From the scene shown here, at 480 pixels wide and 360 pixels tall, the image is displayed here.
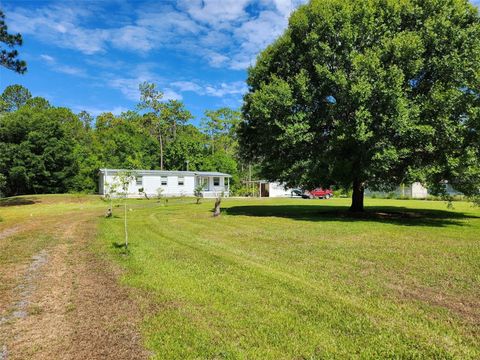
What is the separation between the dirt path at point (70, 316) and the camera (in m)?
3.42

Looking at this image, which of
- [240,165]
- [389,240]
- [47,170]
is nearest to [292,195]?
[240,165]

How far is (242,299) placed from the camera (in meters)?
4.76

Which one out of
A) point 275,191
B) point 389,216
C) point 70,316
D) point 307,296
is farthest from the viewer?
point 275,191

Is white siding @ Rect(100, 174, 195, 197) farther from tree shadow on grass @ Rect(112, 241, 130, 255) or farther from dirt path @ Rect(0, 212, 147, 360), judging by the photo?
dirt path @ Rect(0, 212, 147, 360)

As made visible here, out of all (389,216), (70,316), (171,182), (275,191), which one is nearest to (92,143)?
(171,182)

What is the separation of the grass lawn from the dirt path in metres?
0.28

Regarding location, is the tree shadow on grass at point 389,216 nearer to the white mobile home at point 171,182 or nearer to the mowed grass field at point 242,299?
the mowed grass field at point 242,299

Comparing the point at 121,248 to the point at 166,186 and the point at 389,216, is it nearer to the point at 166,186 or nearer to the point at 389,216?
the point at 389,216

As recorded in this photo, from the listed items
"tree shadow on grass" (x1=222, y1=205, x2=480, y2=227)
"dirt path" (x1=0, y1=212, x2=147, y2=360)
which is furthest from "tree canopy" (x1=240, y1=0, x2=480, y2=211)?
"dirt path" (x1=0, y1=212, x2=147, y2=360)

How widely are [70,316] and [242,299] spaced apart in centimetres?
222

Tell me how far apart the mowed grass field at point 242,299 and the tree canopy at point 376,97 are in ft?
16.6

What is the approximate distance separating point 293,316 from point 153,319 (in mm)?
1706

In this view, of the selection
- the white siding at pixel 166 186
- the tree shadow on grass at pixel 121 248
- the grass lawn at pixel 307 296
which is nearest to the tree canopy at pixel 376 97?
the grass lawn at pixel 307 296

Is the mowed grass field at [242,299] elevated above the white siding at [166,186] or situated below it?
below
